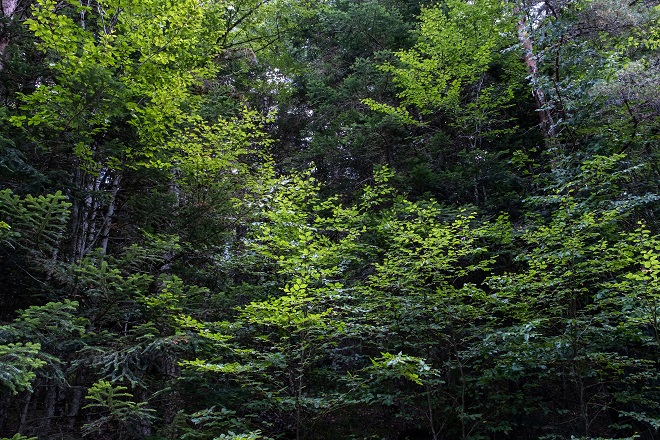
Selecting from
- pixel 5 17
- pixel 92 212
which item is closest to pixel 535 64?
pixel 92 212

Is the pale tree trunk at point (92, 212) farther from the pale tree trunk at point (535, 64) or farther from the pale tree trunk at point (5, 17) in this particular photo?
the pale tree trunk at point (535, 64)

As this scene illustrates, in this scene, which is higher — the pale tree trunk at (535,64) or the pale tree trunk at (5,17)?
the pale tree trunk at (535,64)

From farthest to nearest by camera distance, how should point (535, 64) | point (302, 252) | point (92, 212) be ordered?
point (535, 64), point (92, 212), point (302, 252)

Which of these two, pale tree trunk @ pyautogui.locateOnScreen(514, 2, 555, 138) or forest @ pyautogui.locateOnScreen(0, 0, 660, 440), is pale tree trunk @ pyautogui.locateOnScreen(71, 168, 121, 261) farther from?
pale tree trunk @ pyautogui.locateOnScreen(514, 2, 555, 138)

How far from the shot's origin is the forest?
15.6 feet

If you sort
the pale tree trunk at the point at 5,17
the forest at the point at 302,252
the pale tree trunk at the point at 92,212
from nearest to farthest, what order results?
the forest at the point at 302,252, the pale tree trunk at the point at 5,17, the pale tree trunk at the point at 92,212

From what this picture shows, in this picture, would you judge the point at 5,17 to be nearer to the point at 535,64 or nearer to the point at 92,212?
the point at 92,212

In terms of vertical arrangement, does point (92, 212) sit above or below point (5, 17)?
below

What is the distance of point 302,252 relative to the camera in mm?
5195

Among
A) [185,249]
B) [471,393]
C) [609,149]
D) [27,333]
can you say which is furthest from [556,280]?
[27,333]

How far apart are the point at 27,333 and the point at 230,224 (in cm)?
347

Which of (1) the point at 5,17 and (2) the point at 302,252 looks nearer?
(2) the point at 302,252

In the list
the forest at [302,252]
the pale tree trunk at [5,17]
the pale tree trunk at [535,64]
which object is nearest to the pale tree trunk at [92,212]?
the forest at [302,252]

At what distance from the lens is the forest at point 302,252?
15.6 feet
